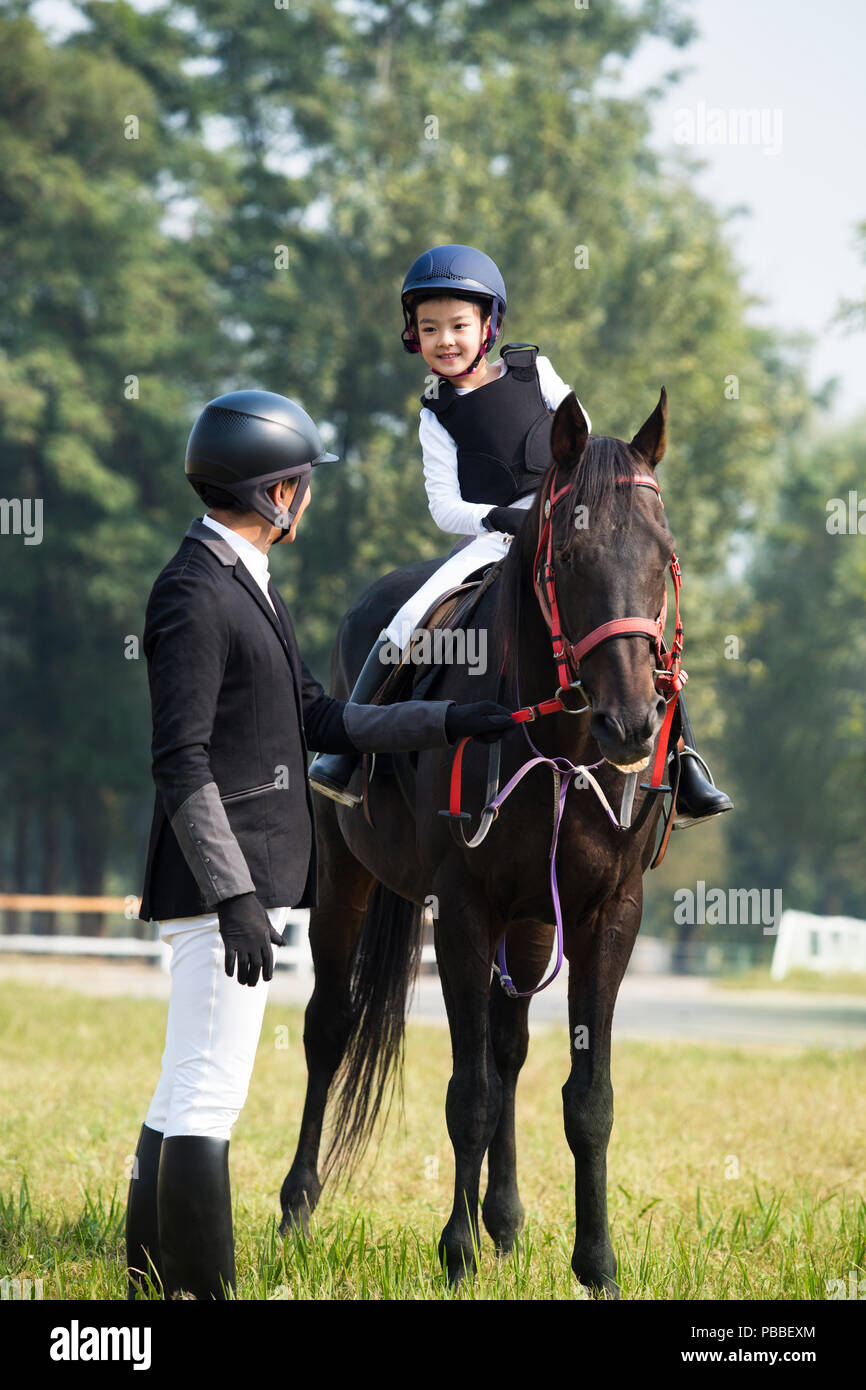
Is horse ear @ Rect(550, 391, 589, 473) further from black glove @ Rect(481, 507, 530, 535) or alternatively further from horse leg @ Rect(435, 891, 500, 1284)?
horse leg @ Rect(435, 891, 500, 1284)

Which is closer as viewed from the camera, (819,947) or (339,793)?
(339,793)

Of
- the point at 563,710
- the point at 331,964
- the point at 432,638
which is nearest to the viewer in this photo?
the point at 563,710

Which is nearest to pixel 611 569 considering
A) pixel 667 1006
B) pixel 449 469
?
pixel 449 469

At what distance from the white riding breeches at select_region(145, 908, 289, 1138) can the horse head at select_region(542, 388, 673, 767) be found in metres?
1.15

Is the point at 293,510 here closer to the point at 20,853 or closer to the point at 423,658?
the point at 423,658

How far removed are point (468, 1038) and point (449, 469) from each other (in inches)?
84.2

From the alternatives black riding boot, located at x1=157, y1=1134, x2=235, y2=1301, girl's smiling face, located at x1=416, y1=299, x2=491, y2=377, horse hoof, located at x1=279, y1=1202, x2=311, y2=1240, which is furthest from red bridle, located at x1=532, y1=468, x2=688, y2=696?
horse hoof, located at x1=279, y1=1202, x2=311, y2=1240

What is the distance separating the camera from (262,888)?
386cm

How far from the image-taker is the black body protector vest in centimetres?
545

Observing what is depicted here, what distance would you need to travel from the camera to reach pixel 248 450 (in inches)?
157

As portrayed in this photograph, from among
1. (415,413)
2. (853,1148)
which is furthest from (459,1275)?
(415,413)

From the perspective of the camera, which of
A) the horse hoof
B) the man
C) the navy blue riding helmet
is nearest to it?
the man

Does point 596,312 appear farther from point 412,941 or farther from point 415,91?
point 412,941

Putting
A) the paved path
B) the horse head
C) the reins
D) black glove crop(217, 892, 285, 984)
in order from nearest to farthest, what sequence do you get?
black glove crop(217, 892, 285, 984)
the horse head
the reins
the paved path
